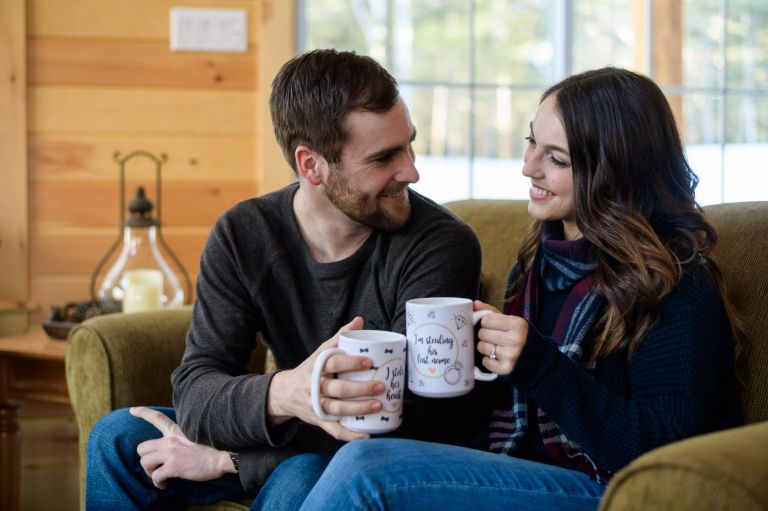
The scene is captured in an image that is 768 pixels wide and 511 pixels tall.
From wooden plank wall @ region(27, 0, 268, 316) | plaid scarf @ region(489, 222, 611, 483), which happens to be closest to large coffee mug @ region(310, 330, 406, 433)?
plaid scarf @ region(489, 222, 611, 483)

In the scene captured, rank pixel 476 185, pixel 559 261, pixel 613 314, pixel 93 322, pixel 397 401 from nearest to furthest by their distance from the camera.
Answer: pixel 397 401 → pixel 613 314 → pixel 559 261 → pixel 93 322 → pixel 476 185

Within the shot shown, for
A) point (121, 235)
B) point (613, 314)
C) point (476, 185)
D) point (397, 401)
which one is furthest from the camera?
point (476, 185)

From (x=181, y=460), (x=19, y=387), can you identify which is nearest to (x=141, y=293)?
(x=19, y=387)

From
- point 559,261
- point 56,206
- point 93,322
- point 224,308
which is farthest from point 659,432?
point 56,206

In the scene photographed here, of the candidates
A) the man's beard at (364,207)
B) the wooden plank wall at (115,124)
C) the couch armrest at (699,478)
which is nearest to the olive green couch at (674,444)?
the couch armrest at (699,478)

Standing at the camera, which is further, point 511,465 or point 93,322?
point 93,322

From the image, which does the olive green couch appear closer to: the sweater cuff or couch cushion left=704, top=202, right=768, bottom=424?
couch cushion left=704, top=202, right=768, bottom=424

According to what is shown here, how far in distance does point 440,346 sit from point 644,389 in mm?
290

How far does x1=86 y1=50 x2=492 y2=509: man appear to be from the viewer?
1.44m

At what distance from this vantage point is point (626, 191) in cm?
137

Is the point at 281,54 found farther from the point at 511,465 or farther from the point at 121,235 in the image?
the point at 511,465

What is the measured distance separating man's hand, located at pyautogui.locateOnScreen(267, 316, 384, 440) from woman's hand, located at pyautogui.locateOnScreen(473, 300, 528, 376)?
161 mm

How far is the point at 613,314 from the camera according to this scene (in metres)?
1.33

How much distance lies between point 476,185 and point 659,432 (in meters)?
1.73
